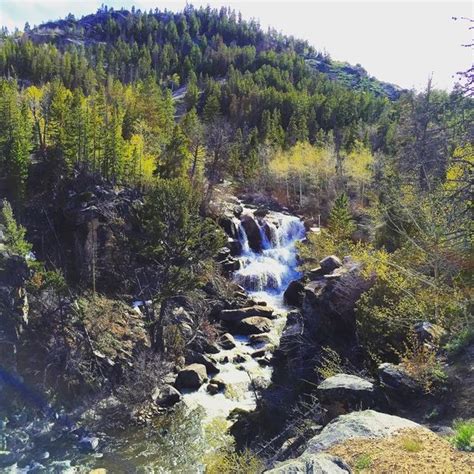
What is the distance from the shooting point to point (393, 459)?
10.5 m

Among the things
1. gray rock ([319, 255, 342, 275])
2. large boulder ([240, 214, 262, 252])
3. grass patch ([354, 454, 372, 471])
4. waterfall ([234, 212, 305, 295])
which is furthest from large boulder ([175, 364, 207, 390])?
large boulder ([240, 214, 262, 252])

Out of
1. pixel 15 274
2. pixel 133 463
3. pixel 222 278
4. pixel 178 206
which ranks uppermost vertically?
pixel 178 206

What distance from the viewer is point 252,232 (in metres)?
55.6

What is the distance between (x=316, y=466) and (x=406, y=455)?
8.45 feet

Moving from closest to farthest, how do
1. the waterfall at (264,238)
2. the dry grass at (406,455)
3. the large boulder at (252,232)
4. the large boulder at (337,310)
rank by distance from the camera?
the dry grass at (406,455) → the large boulder at (337,310) → the large boulder at (252,232) → the waterfall at (264,238)

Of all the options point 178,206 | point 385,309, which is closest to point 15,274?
point 178,206

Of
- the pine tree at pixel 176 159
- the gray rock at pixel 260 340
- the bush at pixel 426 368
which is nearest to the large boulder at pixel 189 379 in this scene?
the gray rock at pixel 260 340

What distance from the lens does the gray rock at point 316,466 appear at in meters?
9.37

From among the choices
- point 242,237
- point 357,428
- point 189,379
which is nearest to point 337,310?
point 189,379

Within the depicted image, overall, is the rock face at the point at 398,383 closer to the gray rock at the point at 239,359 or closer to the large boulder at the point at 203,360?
the large boulder at the point at 203,360

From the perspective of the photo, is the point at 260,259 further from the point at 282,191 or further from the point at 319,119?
the point at 319,119

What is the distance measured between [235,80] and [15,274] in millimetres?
104920

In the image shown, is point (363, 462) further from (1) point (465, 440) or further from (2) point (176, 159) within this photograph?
(2) point (176, 159)

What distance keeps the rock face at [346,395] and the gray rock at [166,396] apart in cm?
1309
